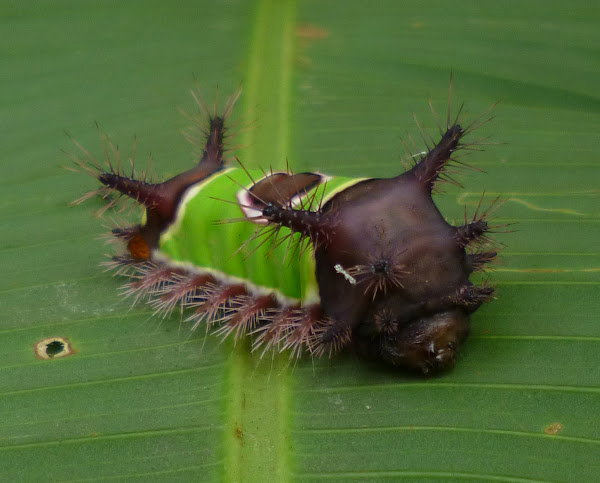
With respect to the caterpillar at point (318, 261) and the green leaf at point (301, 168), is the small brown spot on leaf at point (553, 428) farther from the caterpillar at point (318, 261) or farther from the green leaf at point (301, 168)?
the caterpillar at point (318, 261)

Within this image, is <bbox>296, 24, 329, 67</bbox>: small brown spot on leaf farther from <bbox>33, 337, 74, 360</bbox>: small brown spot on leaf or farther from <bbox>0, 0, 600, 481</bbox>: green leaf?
<bbox>33, 337, 74, 360</bbox>: small brown spot on leaf

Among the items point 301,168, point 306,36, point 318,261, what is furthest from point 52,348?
point 306,36

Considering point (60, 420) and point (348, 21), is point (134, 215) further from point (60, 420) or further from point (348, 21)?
point (348, 21)

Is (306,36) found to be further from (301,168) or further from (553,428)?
(553,428)

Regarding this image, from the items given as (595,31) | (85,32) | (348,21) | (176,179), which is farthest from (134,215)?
(595,31)

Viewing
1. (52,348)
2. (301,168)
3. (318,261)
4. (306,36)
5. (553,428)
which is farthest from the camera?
(306,36)

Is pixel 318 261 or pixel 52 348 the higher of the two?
pixel 318 261
